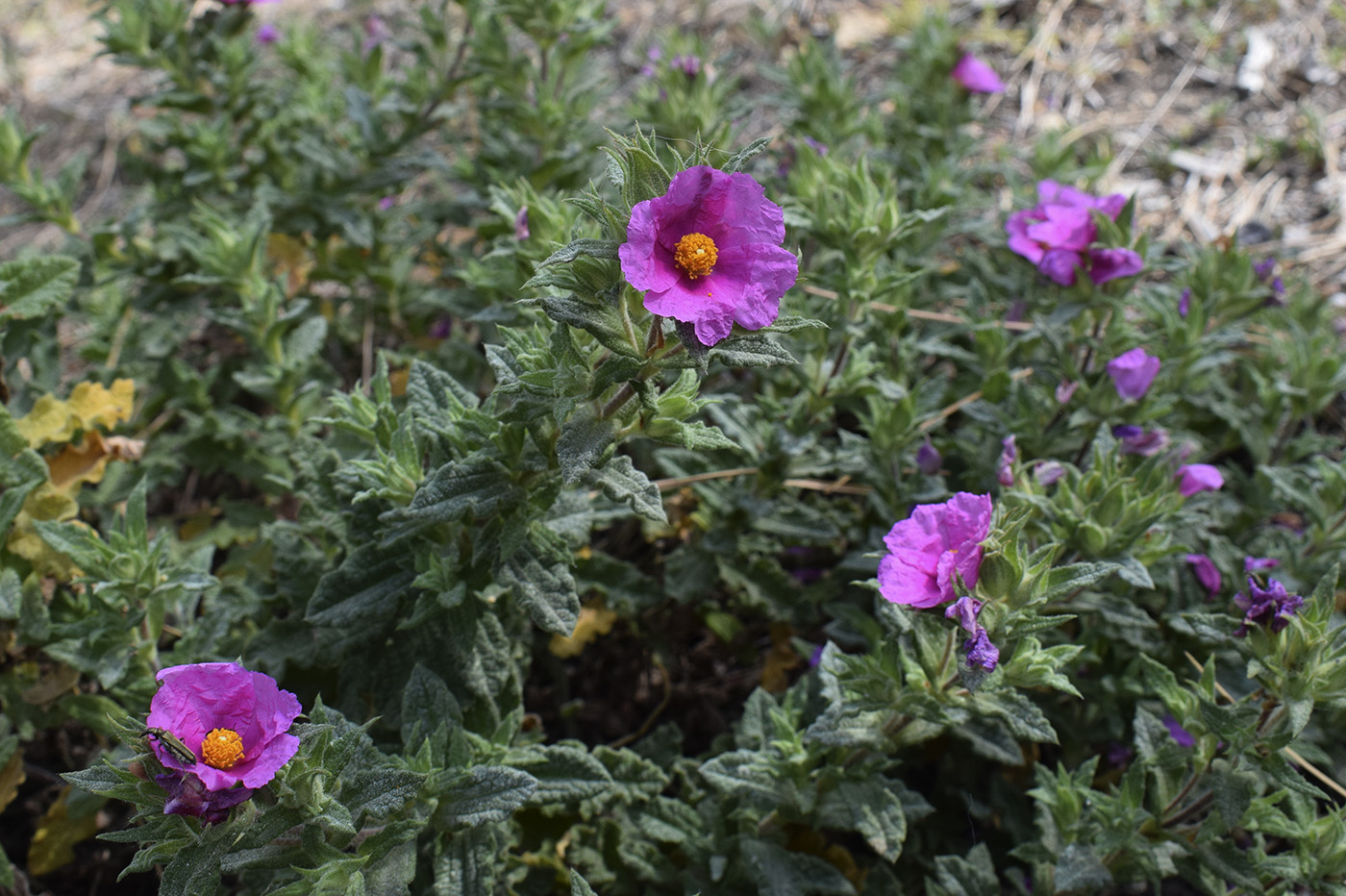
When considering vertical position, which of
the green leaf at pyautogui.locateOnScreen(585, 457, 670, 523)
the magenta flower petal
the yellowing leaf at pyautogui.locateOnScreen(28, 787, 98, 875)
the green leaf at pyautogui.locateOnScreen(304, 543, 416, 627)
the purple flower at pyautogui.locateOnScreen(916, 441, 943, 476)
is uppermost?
the magenta flower petal

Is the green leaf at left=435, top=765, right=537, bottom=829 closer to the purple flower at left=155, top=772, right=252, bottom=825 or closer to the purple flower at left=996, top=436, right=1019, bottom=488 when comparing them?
Answer: the purple flower at left=155, top=772, right=252, bottom=825

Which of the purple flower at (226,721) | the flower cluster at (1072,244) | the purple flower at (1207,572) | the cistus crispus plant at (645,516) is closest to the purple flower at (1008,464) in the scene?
the cistus crispus plant at (645,516)

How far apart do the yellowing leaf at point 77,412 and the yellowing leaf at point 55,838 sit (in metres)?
1.09

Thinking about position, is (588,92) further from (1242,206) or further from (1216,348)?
(1242,206)

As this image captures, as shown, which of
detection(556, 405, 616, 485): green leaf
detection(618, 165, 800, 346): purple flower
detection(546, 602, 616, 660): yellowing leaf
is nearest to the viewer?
detection(618, 165, 800, 346): purple flower

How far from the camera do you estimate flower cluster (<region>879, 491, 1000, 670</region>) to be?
1.93m

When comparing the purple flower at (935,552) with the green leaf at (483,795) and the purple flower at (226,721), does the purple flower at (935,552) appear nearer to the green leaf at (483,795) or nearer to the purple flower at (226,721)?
the green leaf at (483,795)

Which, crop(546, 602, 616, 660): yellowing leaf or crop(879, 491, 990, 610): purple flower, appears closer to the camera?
crop(879, 491, 990, 610): purple flower

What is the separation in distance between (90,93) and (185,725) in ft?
21.2

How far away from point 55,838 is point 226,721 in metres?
1.55

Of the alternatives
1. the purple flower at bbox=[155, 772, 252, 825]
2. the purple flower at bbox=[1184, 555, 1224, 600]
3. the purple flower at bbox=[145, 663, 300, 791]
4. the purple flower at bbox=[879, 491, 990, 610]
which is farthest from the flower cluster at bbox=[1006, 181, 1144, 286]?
the purple flower at bbox=[155, 772, 252, 825]

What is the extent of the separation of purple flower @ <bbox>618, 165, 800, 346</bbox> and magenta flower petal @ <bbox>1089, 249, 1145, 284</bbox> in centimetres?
141

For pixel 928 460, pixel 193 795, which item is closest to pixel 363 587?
pixel 193 795

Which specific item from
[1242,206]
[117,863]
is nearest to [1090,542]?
[117,863]
